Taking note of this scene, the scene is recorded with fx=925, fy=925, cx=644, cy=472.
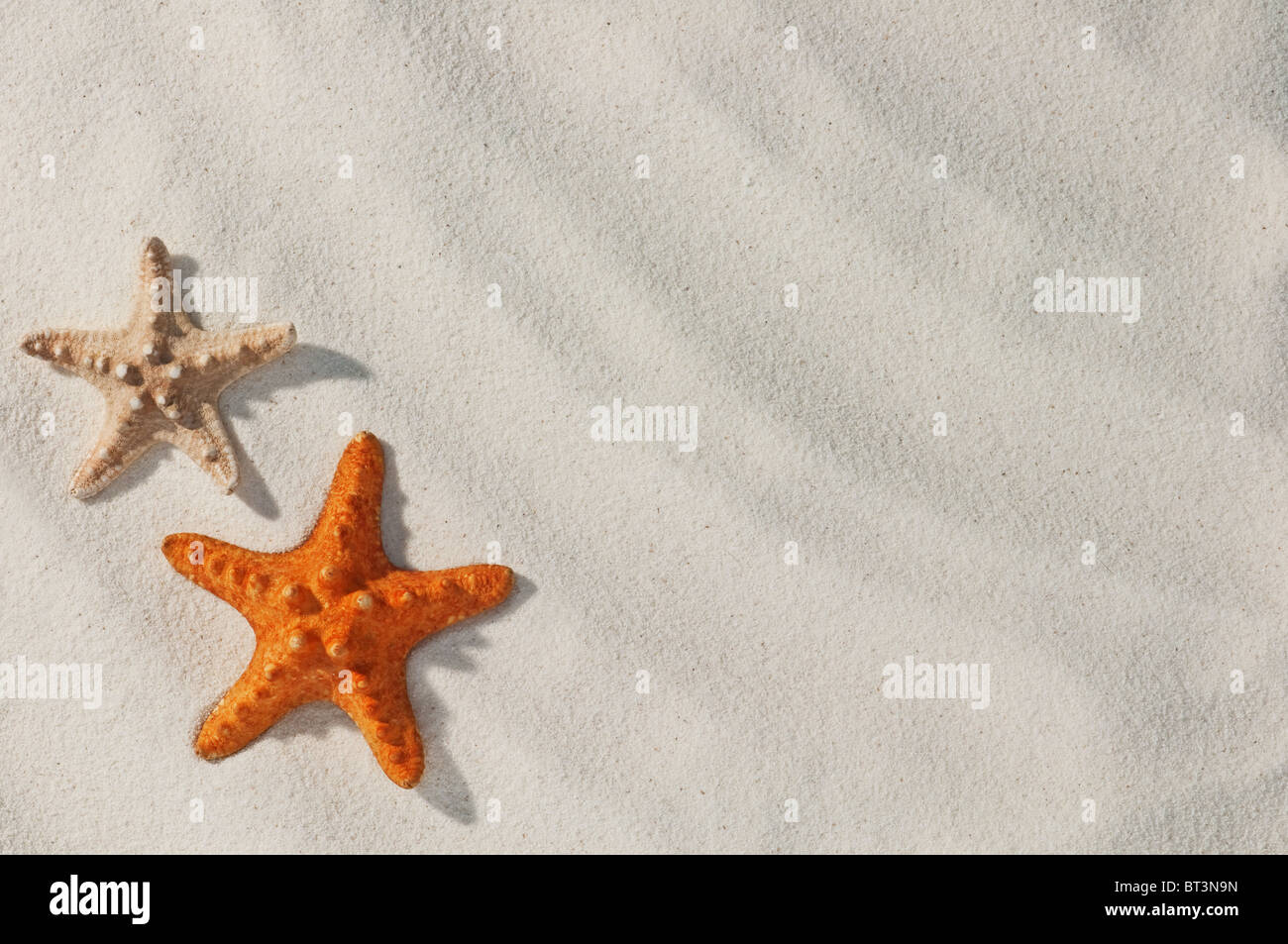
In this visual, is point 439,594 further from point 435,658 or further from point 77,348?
point 77,348

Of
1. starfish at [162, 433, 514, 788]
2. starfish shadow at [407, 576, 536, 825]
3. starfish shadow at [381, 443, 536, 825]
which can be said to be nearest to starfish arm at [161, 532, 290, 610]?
starfish at [162, 433, 514, 788]

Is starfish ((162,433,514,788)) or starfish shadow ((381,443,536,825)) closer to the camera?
starfish ((162,433,514,788))

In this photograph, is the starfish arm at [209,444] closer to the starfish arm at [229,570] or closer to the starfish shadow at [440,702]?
the starfish arm at [229,570]

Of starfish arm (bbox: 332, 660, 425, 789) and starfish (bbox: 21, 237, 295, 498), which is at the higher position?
starfish (bbox: 21, 237, 295, 498)

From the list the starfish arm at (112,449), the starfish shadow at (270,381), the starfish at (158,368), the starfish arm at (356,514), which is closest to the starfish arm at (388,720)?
the starfish arm at (356,514)

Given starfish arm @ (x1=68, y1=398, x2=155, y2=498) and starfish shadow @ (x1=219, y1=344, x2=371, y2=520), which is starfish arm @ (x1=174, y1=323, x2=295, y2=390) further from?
starfish arm @ (x1=68, y1=398, x2=155, y2=498)

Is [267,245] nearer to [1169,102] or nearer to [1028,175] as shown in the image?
[1028,175]

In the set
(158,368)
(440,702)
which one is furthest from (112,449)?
(440,702)
